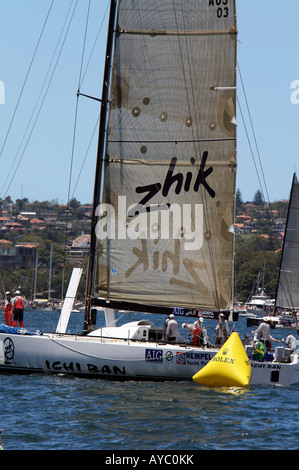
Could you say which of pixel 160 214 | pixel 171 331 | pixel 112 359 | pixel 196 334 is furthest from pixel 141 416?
pixel 160 214

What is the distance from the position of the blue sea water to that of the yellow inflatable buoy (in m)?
0.23

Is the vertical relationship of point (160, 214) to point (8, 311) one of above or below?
above

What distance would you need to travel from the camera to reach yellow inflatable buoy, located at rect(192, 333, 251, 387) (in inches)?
835

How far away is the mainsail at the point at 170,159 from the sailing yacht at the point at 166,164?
0.03 meters

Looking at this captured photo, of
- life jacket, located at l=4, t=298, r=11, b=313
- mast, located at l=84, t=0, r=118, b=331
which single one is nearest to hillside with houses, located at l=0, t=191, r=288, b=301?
life jacket, located at l=4, t=298, r=11, b=313

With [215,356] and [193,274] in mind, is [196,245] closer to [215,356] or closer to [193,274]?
[193,274]

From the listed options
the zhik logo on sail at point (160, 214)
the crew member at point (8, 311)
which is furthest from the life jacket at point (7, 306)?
the zhik logo on sail at point (160, 214)

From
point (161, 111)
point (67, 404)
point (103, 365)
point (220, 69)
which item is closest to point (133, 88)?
point (161, 111)

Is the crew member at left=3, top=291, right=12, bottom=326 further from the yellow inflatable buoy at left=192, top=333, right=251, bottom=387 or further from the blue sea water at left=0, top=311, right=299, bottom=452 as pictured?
the yellow inflatable buoy at left=192, top=333, right=251, bottom=387

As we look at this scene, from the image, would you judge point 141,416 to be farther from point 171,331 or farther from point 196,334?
point 196,334

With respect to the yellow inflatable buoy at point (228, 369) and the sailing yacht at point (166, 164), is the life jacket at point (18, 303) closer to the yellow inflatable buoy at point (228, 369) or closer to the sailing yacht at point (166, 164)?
the sailing yacht at point (166, 164)

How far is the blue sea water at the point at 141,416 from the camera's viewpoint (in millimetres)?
15617

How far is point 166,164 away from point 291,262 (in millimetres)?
24908

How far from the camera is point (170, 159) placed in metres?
24.2
